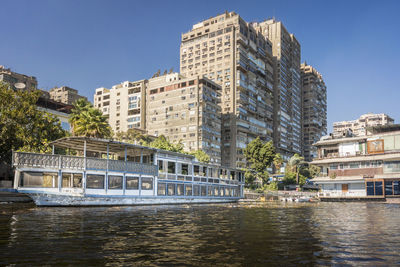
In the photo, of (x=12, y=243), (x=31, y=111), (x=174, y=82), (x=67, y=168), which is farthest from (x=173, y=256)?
(x=174, y=82)

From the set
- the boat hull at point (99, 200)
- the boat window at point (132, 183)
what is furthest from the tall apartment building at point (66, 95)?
the boat window at point (132, 183)

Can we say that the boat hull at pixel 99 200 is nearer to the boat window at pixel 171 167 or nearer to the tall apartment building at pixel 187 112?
the boat window at pixel 171 167

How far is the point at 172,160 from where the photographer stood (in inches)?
1494

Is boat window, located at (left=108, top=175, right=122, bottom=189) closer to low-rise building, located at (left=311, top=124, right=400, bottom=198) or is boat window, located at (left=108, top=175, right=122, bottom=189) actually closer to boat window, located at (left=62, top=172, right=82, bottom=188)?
boat window, located at (left=62, top=172, right=82, bottom=188)

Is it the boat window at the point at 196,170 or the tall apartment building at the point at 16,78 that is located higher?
the tall apartment building at the point at 16,78

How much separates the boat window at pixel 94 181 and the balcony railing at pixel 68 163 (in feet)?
2.21

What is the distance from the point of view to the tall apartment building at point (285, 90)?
427 feet

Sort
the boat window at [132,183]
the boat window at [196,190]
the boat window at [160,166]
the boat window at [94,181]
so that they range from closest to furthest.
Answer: the boat window at [94,181] → the boat window at [132,183] → the boat window at [160,166] → the boat window at [196,190]

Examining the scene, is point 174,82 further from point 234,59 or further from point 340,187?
point 340,187

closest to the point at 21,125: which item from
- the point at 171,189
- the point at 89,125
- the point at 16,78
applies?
the point at 89,125

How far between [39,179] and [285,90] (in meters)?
121

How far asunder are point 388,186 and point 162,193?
3326 centimetres

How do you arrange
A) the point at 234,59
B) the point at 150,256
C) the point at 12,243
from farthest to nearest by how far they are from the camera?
the point at 234,59, the point at 12,243, the point at 150,256

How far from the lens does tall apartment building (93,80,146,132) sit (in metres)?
112
